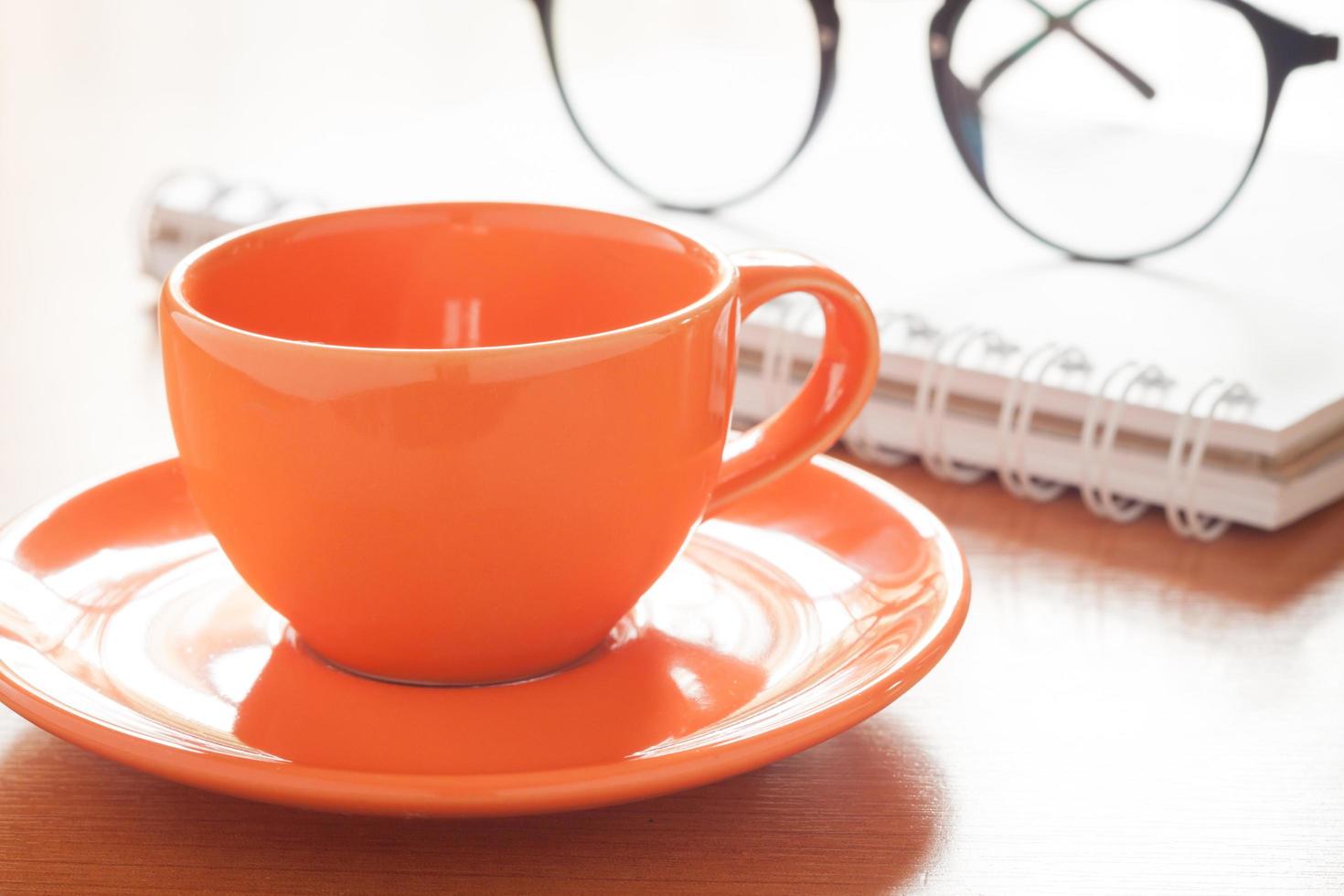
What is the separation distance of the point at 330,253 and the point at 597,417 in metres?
0.15

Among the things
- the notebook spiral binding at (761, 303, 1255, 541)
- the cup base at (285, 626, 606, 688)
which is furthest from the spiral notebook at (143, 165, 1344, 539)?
the cup base at (285, 626, 606, 688)

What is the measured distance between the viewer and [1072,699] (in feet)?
1.65

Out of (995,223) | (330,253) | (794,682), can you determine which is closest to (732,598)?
(794,682)

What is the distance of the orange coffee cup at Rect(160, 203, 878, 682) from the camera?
393 mm

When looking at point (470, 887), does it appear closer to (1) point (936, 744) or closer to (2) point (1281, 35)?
(1) point (936, 744)

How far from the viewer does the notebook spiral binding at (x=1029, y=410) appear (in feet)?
2.00

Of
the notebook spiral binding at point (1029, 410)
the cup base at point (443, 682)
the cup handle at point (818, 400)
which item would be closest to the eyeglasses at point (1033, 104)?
the notebook spiral binding at point (1029, 410)

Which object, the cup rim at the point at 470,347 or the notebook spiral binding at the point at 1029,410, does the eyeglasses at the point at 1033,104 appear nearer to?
the notebook spiral binding at the point at 1029,410

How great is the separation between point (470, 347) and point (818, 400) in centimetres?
13

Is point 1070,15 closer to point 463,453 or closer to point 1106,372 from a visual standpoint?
point 1106,372

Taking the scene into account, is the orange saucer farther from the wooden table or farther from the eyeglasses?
the eyeglasses

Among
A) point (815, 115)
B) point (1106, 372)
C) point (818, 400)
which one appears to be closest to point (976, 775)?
point (818, 400)

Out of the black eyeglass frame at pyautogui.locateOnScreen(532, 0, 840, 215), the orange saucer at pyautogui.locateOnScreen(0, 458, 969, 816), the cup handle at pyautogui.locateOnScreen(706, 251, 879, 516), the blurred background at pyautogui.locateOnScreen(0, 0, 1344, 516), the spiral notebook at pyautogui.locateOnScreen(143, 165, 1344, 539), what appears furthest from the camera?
the black eyeglass frame at pyautogui.locateOnScreen(532, 0, 840, 215)

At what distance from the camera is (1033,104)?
3.08 ft
